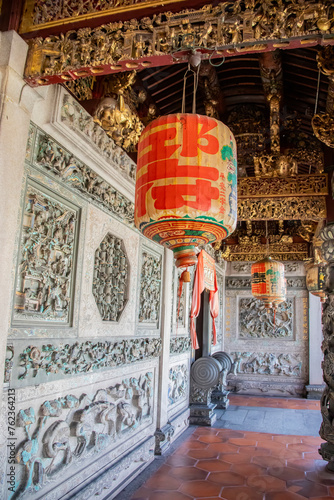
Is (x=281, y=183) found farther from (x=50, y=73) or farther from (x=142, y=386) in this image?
(x=50, y=73)

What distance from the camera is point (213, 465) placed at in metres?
4.54

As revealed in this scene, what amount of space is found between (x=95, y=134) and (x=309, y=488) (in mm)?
3970

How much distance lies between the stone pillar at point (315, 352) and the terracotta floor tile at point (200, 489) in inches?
247

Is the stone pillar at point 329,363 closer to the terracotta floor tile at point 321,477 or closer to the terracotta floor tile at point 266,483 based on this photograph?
the terracotta floor tile at point 321,477

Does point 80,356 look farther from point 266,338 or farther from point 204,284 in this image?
point 266,338

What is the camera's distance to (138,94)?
13.3 feet

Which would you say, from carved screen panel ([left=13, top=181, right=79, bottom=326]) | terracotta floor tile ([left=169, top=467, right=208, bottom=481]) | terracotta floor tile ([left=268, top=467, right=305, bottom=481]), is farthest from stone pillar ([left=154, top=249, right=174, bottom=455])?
carved screen panel ([left=13, top=181, right=79, bottom=326])

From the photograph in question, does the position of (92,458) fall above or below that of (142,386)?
below

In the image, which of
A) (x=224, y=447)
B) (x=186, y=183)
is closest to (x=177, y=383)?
(x=224, y=447)

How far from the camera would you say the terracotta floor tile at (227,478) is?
4.01 m

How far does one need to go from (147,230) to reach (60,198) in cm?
98

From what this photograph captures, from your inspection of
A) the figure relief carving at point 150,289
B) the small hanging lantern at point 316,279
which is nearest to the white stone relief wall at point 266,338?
the small hanging lantern at point 316,279

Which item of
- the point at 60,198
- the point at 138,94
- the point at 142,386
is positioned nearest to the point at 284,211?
the point at 138,94

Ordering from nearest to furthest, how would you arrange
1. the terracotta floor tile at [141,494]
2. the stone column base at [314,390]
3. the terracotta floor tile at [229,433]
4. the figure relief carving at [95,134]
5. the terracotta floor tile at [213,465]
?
1. the figure relief carving at [95,134]
2. the terracotta floor tile at [141,494]
3. the terracotta floor tile at [213,465]
4. the terracotta floor tile at [229,433]
5. the stone column base at [314,390]
